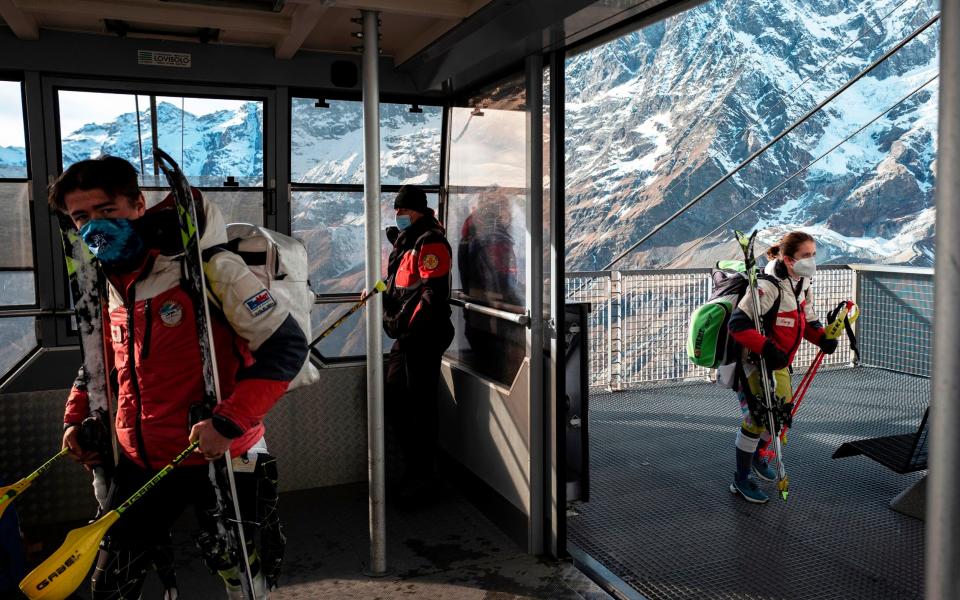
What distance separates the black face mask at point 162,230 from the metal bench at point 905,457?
12.9ft

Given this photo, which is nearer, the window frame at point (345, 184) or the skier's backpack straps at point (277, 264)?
the skier's backpack straps at point (277, 264)

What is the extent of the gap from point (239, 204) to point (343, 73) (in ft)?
3.28

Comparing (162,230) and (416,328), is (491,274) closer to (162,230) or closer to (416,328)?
(416,328)

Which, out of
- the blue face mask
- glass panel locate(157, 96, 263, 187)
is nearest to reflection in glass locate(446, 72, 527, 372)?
glass panel locate(157, 96, 263, 187)

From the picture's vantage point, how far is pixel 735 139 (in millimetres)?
29906

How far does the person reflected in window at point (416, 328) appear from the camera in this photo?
4423 millimetres

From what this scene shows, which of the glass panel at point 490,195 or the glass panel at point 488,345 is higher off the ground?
the glass panel at point 490,195

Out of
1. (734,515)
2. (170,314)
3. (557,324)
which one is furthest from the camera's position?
(734,515)

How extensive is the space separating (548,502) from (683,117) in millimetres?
29768

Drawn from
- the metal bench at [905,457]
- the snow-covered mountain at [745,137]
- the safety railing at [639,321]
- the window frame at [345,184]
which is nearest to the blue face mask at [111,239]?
the window frame at [345,184]

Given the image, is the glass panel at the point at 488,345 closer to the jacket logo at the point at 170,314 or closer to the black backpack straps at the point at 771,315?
the black backpack straps at the point at 771,315

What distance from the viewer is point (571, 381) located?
4.26m

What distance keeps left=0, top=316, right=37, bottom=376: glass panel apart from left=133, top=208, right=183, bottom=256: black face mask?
2473mm

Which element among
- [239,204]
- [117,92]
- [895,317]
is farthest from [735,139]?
[117,92]
